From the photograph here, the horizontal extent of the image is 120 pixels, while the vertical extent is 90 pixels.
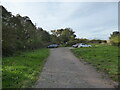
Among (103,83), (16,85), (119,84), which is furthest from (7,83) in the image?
(119,84)

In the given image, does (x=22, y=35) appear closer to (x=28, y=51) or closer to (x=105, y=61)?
(x=28, y=51)

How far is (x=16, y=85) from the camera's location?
20.8 ft

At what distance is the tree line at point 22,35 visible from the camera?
18719mm

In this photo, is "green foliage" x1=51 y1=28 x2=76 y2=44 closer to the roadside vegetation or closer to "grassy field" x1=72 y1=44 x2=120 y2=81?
the roadside vegetation

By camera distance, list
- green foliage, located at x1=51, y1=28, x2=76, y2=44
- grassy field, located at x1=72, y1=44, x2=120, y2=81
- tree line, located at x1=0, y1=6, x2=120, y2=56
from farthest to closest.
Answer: green foliage, located at x1=51, y1=28, x2=76, y2=44 < tree line, located at x1=0, y1=6, x2=120, y2=56 < grassy field, located at x1=72, y1=44, x2=120, y2=81

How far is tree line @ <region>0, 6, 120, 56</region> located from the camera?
1872 cm

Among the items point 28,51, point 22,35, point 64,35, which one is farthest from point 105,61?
point 64,35

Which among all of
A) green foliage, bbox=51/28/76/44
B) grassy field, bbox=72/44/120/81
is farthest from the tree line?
grassy field, bbox=72/44/120/81

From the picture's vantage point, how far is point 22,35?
32.9 meters

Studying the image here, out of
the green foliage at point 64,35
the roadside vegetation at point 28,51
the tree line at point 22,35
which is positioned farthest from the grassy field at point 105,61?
the green foliage at point 64,35

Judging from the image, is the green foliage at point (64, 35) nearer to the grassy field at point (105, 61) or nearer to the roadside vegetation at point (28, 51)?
the roadside vegetation at point (28, 51)

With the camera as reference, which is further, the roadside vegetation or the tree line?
the tree line

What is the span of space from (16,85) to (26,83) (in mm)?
466

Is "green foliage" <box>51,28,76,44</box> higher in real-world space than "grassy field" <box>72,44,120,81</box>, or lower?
higher
